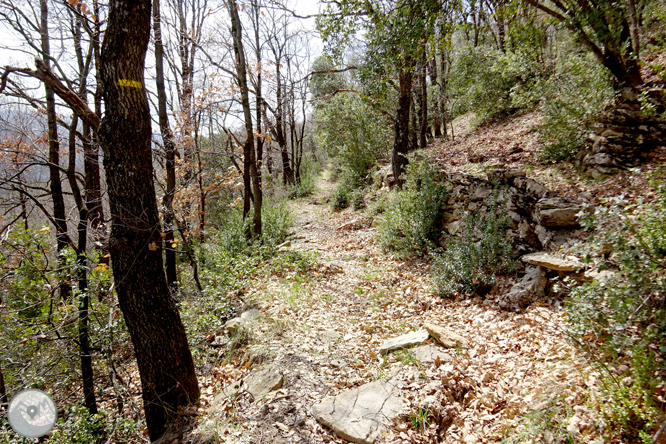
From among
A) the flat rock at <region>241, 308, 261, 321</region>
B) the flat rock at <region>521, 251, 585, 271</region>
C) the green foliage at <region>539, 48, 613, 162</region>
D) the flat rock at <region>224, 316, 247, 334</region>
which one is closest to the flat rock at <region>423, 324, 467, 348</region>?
Answer: the flat rock at <region>521, 251, 585, 271</region>

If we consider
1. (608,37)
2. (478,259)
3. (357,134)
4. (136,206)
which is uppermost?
(357,134)

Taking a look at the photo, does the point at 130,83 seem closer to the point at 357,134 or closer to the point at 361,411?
the point at 361,411

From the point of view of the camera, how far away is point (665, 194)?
2.48 meters

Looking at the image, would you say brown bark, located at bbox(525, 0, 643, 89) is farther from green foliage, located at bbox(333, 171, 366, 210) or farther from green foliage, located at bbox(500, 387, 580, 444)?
green foliage, located at bbox(333, 171, 366, 210)

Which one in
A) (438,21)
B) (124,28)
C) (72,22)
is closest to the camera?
(124,28)

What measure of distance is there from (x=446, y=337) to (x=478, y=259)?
5.93 ft

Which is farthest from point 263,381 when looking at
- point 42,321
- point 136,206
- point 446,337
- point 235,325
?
point 42,321

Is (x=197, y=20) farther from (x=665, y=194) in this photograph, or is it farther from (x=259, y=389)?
(x=665, y=194)

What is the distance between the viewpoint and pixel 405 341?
386 cm

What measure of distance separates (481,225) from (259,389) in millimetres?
4262

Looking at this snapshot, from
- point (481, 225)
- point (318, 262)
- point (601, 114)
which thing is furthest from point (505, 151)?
point (318, 262)

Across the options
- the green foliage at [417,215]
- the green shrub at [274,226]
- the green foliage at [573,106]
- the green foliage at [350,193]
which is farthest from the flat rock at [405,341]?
the green foliage at [350,193]

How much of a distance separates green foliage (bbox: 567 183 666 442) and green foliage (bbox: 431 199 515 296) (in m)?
2.05

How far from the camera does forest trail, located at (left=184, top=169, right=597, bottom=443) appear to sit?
2641 mm
